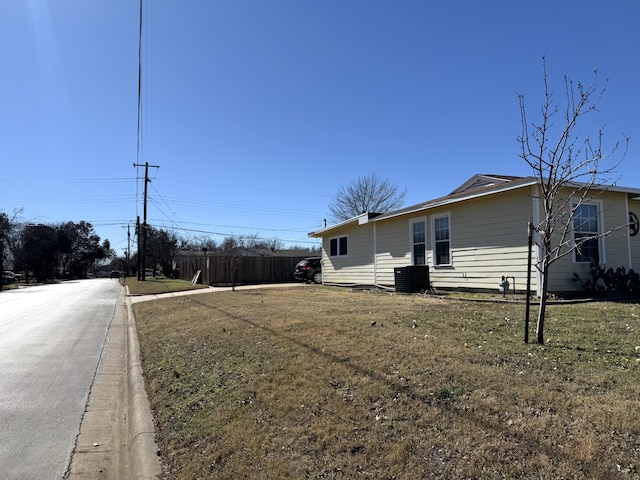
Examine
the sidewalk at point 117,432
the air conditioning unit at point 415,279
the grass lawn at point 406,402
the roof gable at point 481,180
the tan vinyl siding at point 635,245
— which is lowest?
the sidewalk at point 117,432

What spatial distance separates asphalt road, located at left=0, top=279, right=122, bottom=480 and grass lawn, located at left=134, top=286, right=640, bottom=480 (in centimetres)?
98

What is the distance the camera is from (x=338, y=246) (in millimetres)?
22188

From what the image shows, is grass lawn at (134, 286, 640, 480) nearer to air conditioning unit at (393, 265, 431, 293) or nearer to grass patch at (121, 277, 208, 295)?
air conditioning unit at (393, 265, 431, 293)

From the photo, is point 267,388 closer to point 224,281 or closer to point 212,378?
point 212,378

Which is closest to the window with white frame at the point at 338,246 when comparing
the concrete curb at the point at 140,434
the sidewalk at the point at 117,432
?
the sidewalk at the point at 117,432

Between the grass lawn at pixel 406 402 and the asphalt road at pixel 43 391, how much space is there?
3.20 feet

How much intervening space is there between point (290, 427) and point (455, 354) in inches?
95.0

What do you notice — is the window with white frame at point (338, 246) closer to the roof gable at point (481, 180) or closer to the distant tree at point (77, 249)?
the roof gable at point (481, 180)

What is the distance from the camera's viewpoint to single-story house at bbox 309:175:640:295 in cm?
1164

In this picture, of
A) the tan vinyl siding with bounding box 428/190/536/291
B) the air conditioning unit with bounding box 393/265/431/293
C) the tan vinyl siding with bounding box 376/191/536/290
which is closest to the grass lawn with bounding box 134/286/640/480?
the tan vinyl siding with bounding box 428/190/536/291

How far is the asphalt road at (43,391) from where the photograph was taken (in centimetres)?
419

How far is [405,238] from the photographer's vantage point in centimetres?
1662

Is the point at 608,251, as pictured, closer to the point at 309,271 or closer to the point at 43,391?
the point at 43,391

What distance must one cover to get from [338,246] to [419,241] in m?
6.74
